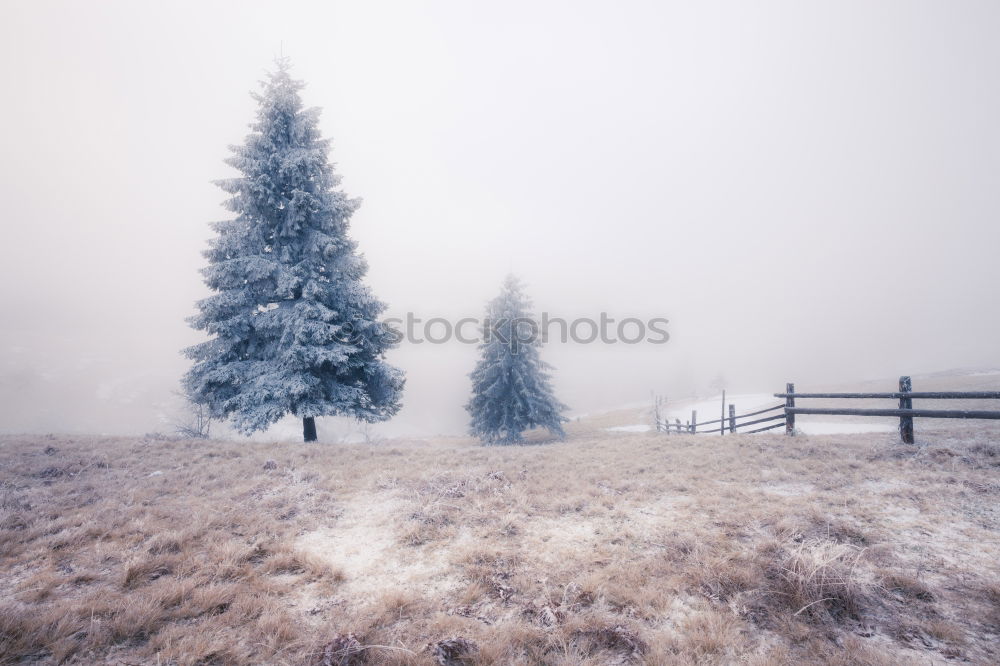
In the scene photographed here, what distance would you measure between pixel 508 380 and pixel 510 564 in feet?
52.4

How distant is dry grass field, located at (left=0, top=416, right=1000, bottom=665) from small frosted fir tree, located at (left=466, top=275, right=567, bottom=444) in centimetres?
1216

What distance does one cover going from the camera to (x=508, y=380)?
20297 mm

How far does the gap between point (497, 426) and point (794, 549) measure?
1672 centimetres

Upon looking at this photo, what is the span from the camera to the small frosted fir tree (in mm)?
20000

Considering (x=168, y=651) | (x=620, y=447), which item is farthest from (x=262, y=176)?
(x=620, y=447)

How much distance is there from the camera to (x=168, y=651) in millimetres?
2893

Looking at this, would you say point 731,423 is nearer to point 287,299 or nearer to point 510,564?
point 510,564

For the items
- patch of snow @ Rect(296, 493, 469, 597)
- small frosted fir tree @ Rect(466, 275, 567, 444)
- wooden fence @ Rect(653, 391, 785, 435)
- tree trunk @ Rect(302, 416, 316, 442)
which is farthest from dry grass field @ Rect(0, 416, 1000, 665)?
small frosted fir tree @ Rect(466, 275, 567, 444)

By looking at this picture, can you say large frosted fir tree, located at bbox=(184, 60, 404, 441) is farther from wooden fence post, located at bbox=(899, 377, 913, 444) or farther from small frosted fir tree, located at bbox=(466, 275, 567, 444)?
wooden fence post, located at bbox=(899, 377, 913, 444)

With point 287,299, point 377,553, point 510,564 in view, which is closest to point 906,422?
point 510,564

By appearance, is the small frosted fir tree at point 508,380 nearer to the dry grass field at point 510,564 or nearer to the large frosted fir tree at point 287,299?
the large frosted fir tree at point 287,299

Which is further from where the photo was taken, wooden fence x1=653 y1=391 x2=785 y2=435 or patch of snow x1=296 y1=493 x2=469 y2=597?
wooden fence x1=653 y1=391 x2=785 y2=435

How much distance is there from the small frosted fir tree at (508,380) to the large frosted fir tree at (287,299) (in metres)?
7.95

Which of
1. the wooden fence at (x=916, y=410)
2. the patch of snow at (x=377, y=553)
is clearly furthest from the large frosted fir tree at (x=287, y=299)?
the wooden fence at (x=916, y=410)
